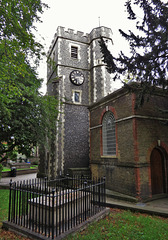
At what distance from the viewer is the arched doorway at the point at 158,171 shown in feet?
30.9

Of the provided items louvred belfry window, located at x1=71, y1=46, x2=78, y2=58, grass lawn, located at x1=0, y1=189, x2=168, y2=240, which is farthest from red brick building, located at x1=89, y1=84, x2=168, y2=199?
louvred belfry window, located at x1=71, y1=46, x2=78, y2=58

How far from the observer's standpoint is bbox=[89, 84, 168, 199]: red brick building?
8.66 metres

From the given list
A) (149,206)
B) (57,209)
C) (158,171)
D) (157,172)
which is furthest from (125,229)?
(158,171)

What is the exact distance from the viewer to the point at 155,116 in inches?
379

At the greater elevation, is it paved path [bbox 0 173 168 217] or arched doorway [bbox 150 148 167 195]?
arched doorway [bbox 150 148 167 195]

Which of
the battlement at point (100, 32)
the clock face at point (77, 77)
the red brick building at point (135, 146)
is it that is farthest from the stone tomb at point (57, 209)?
the battlement at point (100, 32)

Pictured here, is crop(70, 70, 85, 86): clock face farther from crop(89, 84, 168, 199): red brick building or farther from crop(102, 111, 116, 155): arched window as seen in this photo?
crop(102, 111, 116, 155): arched window

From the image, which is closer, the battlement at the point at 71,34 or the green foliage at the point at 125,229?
the green foliage at the point at 125,229

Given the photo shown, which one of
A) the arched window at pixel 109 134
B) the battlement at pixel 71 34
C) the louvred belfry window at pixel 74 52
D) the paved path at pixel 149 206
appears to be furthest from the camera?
the louvred belfry window at pixel 74 52

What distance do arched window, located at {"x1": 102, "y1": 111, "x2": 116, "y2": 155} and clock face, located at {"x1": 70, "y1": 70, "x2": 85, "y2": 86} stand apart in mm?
7598

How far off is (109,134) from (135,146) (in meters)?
2.83

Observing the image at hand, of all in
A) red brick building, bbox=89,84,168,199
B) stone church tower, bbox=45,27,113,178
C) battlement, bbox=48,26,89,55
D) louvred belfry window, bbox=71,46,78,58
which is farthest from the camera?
louvred belfry window, bbox=71,46,78,58

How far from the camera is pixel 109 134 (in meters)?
11.3

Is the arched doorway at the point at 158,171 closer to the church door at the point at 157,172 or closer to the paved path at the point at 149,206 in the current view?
the church door at the point at 157,172
